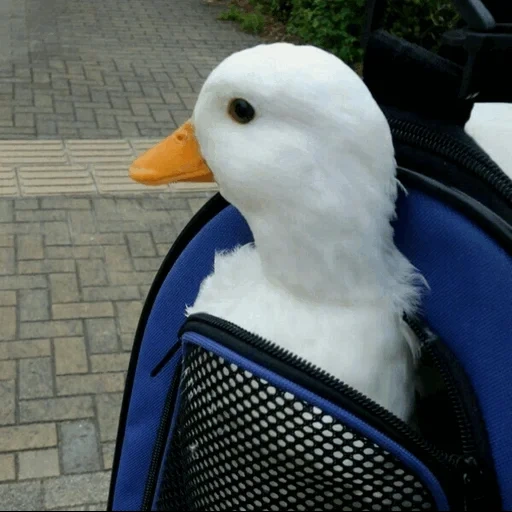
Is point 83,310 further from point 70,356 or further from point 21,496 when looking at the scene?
point 21,496

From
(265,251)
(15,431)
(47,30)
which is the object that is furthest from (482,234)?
(47,30)

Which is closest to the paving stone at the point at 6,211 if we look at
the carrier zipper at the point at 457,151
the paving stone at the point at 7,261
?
the paving stone at the point at 7,261

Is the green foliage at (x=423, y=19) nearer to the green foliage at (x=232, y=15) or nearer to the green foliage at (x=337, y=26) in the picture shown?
the green foliage at (x=337, y=26)

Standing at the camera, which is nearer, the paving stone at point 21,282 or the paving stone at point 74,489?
the paving stone at point 74,489

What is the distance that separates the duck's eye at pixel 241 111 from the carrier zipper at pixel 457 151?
0.15 meters

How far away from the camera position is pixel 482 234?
712mm

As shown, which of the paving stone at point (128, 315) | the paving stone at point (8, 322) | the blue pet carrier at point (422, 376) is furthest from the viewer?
the paving stone at point (128, 315)

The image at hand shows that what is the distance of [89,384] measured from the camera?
7.18ft

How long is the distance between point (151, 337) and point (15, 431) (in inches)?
44.3

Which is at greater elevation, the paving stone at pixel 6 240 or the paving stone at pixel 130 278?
the paving stone at pixel 130 278

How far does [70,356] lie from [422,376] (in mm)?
1607

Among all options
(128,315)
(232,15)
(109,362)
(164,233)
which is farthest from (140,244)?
(232,15)

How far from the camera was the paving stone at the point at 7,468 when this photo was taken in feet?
6.13

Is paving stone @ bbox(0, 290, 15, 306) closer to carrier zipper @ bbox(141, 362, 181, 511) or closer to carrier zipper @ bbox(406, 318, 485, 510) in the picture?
carrier zipper @ bbox(141, 362, 181, 511)
